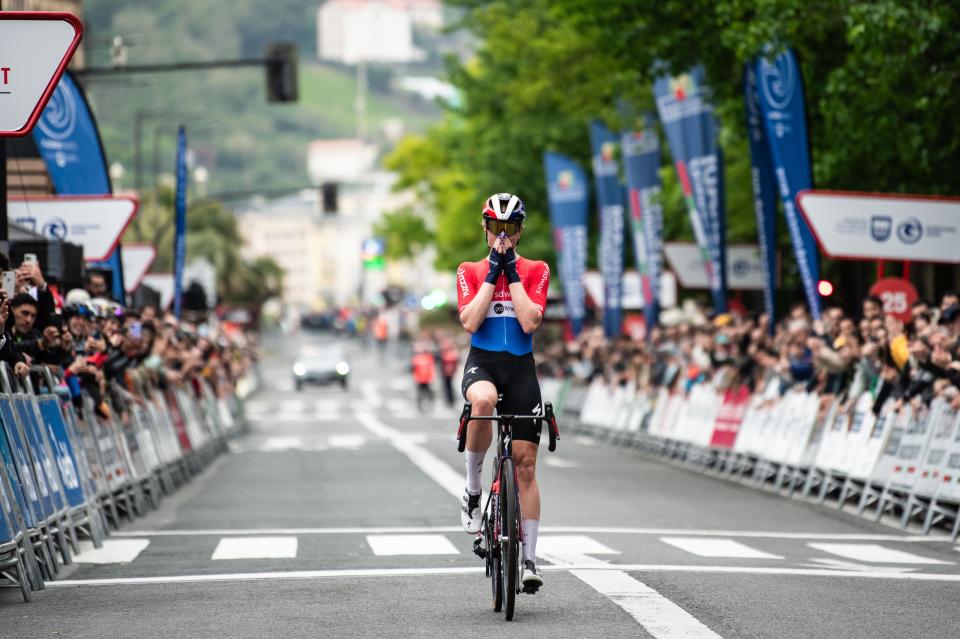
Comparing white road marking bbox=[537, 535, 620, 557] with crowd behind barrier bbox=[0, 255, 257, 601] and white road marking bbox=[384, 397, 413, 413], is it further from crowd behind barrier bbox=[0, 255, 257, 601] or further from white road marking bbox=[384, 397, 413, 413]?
white road marking bbox=[384, 397, 413, 413]

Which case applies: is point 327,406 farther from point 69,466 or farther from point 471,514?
point 471,514

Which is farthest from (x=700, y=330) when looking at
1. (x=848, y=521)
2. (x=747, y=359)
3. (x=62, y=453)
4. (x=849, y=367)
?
(x=62, y=453)

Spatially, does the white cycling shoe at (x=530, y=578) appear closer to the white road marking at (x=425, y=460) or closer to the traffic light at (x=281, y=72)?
the white road marking at (x=425, y=460)

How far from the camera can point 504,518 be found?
10.4 m

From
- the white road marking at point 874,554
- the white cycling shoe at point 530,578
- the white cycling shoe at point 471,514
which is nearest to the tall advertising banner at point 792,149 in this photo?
the white road marking at point 874,554

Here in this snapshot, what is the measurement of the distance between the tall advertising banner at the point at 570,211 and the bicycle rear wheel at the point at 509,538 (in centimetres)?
3538

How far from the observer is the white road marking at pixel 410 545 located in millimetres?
14766

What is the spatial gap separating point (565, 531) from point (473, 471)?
592cm

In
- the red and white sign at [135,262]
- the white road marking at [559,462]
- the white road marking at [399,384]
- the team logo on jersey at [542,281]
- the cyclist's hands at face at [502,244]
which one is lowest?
the white road marking at [399,384]

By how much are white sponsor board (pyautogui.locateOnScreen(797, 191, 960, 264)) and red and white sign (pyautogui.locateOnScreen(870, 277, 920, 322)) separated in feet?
1.57

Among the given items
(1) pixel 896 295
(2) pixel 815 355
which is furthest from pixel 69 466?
(1) pixel 896 295

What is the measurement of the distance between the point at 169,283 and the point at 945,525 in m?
22.5

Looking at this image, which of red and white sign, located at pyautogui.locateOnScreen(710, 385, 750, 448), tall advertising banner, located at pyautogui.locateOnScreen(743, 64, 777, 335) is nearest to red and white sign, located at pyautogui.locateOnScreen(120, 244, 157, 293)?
red and white sign, located at pyautogui.locateOnScreen(710, 385, 750, 448)

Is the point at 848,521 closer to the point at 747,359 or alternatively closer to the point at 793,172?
the point at 793,172
